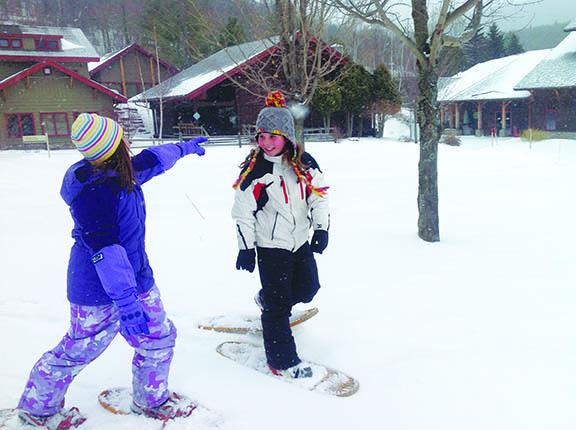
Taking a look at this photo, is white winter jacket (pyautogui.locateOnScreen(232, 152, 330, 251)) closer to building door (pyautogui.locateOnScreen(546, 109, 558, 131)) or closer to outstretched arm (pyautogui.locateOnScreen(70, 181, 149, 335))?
outstretched arm (pyautogui.locateOnScreen(70, 181, 149, 335))

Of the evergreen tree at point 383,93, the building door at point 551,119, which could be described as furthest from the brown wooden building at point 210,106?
the building door at point 551,119

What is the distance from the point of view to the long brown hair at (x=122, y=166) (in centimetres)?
233

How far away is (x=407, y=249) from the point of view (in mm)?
6230

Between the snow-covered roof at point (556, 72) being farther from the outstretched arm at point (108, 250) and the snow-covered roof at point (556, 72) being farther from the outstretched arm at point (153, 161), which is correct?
the outstretched arm at point (108, 250)

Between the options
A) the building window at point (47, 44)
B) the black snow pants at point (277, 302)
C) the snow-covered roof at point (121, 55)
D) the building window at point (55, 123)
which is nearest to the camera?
the black snow pants at point (277, 302)

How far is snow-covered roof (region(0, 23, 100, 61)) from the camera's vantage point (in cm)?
2972

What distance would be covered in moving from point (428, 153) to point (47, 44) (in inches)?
1268

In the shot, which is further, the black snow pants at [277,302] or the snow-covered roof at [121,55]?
the snow-covered roof at [121,55]

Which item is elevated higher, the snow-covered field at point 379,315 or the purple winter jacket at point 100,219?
the purple winter jacket at point 100,219

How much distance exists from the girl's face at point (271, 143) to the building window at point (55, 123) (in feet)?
95.4

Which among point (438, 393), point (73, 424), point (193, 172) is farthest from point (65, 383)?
point (193, 172)

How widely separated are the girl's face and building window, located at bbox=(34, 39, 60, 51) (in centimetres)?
3361

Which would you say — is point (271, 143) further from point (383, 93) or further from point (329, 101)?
point (383, 93)

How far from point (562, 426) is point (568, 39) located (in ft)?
121
